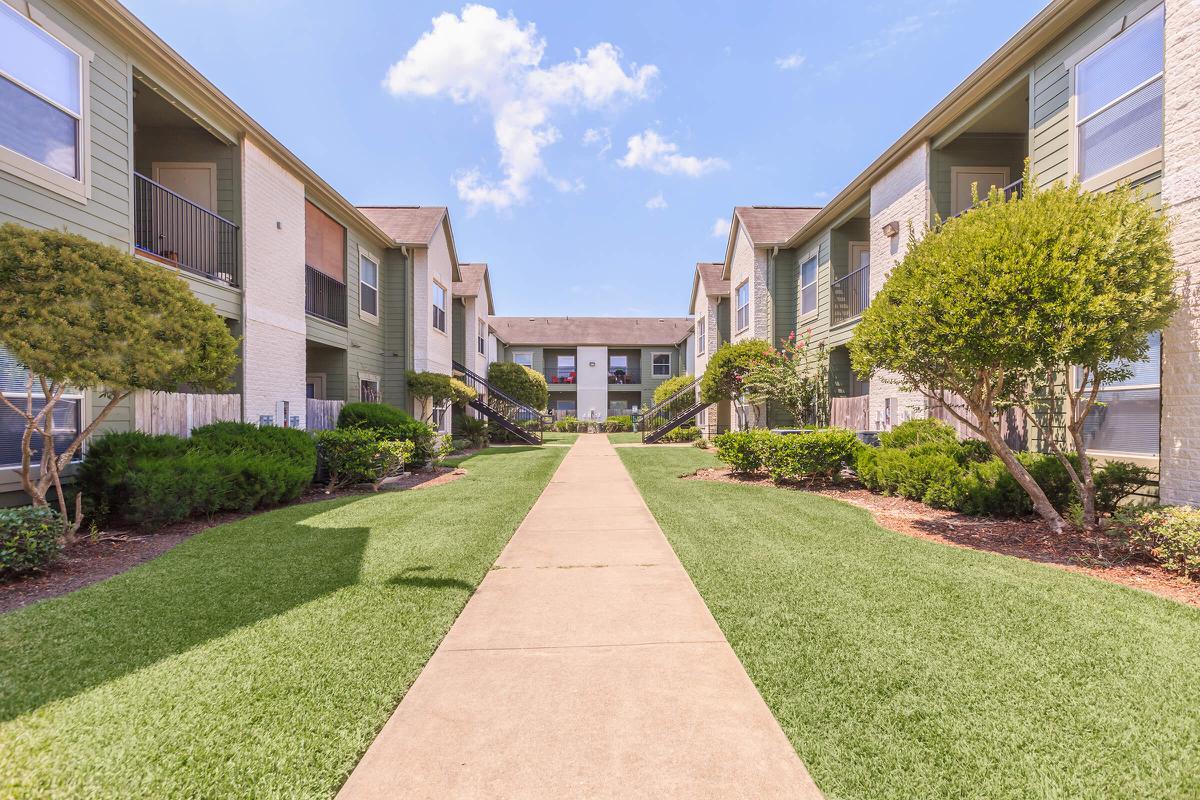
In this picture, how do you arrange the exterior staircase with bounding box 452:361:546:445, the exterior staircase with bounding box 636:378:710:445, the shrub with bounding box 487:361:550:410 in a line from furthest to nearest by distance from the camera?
the shrub with bounding box 487:361:550:410 < the exterior staircase with bounding box 636:378:710:445 < the exterior staircase with bounding box 452:361:546:445

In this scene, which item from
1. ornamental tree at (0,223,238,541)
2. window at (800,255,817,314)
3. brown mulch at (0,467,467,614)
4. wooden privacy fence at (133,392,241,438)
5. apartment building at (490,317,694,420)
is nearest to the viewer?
brown mulch at (0,467,467,614)

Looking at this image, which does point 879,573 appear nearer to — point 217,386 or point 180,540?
point 180,540

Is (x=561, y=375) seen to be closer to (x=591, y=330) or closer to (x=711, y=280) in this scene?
(x=591, y=330)

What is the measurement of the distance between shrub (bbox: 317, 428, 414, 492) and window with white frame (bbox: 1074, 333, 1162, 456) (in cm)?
1086

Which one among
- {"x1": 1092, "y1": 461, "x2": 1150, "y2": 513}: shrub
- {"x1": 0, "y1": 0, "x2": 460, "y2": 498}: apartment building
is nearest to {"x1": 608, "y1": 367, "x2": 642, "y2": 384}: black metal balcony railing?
{"x1": 0, "y1": 0, "x2": 460, "y2": 498}: apartment building

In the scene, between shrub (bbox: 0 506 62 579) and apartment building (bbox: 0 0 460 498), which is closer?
shrub (bbox: 0 506 62 579)

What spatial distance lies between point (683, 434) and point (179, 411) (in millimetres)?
18102

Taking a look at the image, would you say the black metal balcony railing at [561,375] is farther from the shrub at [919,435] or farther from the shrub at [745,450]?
the shrub at [919,435]

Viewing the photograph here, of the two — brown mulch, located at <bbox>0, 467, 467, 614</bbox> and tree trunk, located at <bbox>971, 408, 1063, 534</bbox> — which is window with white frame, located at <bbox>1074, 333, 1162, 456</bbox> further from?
brown mulch, located at <bbox>0, 467, 467, 614</bbox>

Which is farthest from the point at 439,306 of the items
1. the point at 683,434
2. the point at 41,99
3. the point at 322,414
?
the point at 41,99

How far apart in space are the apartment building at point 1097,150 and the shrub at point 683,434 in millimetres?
10672

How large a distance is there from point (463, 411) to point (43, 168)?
48.3ft

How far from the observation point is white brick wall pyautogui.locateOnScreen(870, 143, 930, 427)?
10.7 m

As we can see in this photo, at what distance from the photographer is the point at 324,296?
12742 mm
